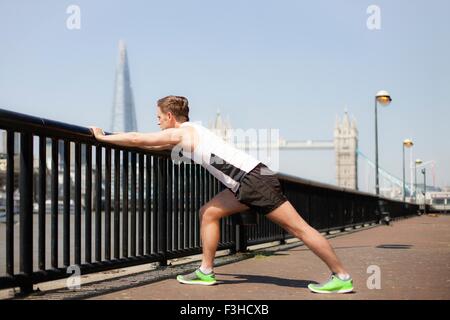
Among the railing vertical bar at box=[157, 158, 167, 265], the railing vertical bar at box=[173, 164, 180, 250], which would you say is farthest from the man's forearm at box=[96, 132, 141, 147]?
the railing vertical bar at box=[173, 164, 180, 250]

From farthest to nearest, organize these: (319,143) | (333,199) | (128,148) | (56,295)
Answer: (319,143), (333,199), (128,148), (56,295)

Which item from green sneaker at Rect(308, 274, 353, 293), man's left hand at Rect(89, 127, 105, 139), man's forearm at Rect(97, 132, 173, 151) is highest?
man's left hand at Rect(89, 127, 105, 139)

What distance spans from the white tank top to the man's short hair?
0.13 meters

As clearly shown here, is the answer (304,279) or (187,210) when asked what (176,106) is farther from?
(187,210)

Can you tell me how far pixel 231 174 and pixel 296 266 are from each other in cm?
220

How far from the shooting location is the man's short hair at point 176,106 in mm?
4613

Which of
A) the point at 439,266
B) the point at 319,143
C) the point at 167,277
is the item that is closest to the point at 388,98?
the point at 439,266

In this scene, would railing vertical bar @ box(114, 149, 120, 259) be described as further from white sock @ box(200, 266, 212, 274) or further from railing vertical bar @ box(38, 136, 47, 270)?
railing vertical bar @ box(38, 136, 47, 270)

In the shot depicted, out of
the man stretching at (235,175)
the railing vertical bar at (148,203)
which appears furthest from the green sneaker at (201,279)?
the railing vertical bar at (148,203)

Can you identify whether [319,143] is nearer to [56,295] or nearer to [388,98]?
[388,98]

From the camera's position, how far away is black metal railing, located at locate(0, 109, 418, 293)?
4176 mm

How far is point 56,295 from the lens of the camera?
4.27 metres
